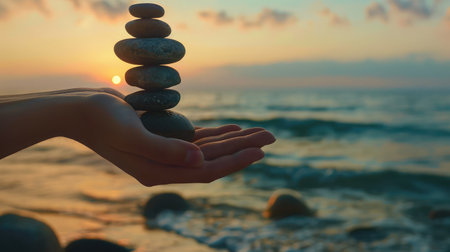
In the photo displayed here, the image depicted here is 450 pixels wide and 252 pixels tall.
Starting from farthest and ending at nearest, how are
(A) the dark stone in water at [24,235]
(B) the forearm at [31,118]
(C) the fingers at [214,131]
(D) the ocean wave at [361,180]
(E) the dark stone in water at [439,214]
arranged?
(D) the ocean wave at [361,180], (E) the dark stone in water at [439,214], (A) the dark stone in water at [24,235], (C) the fingers at [214,131], (B) the forearm at [31,118]

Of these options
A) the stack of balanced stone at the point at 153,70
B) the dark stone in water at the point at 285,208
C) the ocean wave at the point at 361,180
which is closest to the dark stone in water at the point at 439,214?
the ocean wave at the point at 361,180

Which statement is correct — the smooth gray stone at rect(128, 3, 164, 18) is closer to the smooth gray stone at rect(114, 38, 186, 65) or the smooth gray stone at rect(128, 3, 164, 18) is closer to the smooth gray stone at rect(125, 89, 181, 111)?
the smooth gray stone at rect(114, 38, 186, 65)

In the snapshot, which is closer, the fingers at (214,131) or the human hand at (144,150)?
the human hand at (144,150)

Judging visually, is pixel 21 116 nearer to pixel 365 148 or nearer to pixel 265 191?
pixel 265 191

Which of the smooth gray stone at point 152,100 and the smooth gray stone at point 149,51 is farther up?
the smooth gray stone at point 149,51

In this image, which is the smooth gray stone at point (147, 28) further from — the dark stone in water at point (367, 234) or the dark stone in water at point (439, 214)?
the dark stone in water at point (439, 214)

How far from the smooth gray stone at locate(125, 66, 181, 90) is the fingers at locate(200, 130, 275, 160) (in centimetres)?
76

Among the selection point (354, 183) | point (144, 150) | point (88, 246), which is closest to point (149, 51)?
point (144, 150)

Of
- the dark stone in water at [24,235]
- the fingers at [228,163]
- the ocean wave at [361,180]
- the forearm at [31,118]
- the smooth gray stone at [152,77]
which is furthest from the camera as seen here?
the ocean wave at [361,180]

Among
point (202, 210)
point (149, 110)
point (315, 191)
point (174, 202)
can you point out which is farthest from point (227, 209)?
point (149, 110)

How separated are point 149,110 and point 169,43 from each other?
22.3 inches

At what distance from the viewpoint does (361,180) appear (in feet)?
40.6

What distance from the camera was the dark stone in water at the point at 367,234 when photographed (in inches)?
Result: 299

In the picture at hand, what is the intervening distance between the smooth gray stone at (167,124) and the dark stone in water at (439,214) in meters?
7.47
